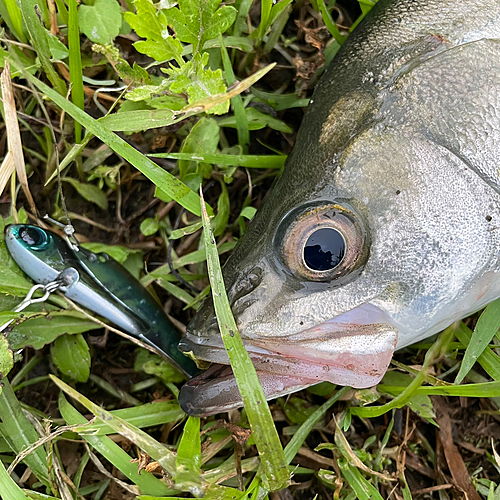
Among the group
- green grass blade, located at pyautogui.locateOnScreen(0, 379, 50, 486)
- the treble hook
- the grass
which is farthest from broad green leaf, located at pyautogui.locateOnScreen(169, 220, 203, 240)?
green grass blade, located at pyautogui.locateOnScreen(0, 379, 50, 486)

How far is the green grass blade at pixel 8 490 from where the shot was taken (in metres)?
1.62

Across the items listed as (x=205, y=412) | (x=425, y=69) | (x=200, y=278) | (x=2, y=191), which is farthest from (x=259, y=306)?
(x=2, y=191)

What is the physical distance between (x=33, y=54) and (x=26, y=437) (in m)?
1.52

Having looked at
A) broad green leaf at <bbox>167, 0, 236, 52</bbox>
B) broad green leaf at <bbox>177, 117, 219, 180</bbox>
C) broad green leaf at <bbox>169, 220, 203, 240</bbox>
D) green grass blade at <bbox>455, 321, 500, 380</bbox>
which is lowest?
green grass blade at <bbox>455, 321, 500, 380</bbox>

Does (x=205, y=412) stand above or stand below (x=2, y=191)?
below

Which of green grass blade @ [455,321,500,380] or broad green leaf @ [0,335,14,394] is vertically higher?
broad green leaf @ [0,335,14,394]

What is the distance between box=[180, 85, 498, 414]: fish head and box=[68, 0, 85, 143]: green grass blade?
3.30 ft

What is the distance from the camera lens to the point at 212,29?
1.55 meters

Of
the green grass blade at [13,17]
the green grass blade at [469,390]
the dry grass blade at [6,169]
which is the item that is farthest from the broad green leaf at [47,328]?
the green grass blade at [469,390]

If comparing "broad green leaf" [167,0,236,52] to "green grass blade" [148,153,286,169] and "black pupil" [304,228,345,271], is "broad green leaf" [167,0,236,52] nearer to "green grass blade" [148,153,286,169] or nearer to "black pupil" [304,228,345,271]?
"green grass blade" [148,153,286,169]

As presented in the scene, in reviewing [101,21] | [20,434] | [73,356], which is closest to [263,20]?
[101,21]

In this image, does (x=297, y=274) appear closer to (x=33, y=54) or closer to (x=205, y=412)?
(x=205, y=412)

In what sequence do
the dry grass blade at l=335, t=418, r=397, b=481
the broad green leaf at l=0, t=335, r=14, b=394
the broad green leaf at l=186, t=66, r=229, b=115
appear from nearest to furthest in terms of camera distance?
the broad green leaf at l=186, t=66, r=229, b=115, the broad green leaf at l=0, t=335, r=14, b=394, the dry grass blade at l=335, t=418, r=397, b=481

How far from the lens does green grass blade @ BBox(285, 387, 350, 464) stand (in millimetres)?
1904
